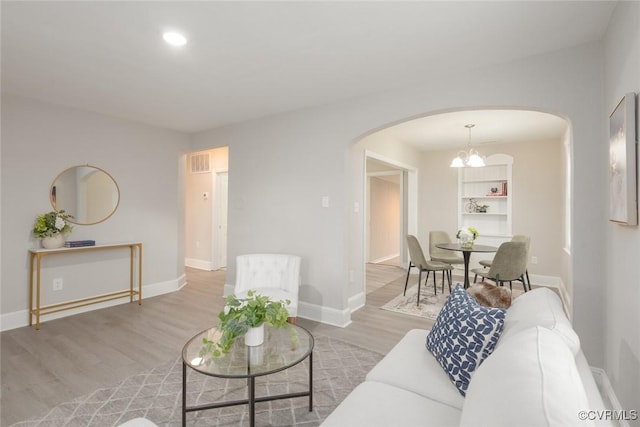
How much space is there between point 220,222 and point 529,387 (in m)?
6.32

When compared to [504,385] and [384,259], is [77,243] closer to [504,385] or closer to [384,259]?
[504,385]

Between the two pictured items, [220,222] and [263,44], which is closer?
[263,44]

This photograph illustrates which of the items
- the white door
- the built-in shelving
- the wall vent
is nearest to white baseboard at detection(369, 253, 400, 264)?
the built-in shelving

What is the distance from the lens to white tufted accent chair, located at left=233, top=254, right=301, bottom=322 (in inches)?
133

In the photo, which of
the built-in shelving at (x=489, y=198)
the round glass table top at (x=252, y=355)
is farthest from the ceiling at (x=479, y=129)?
the round glass table top at (x=252, y=355)

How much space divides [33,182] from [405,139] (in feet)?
16.6

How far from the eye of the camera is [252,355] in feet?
5.82

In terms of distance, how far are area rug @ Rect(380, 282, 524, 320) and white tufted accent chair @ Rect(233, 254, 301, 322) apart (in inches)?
55.0

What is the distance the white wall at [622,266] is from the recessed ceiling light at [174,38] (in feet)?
8.43

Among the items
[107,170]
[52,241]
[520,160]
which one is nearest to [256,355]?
[52,241]

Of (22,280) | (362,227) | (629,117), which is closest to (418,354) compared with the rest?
(629,117)

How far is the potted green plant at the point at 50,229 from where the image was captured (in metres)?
3.45

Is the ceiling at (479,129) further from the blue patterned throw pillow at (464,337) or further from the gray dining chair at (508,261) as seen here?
the blue patterned throw pillow at (464,337)

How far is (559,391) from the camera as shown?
2.40 ft
